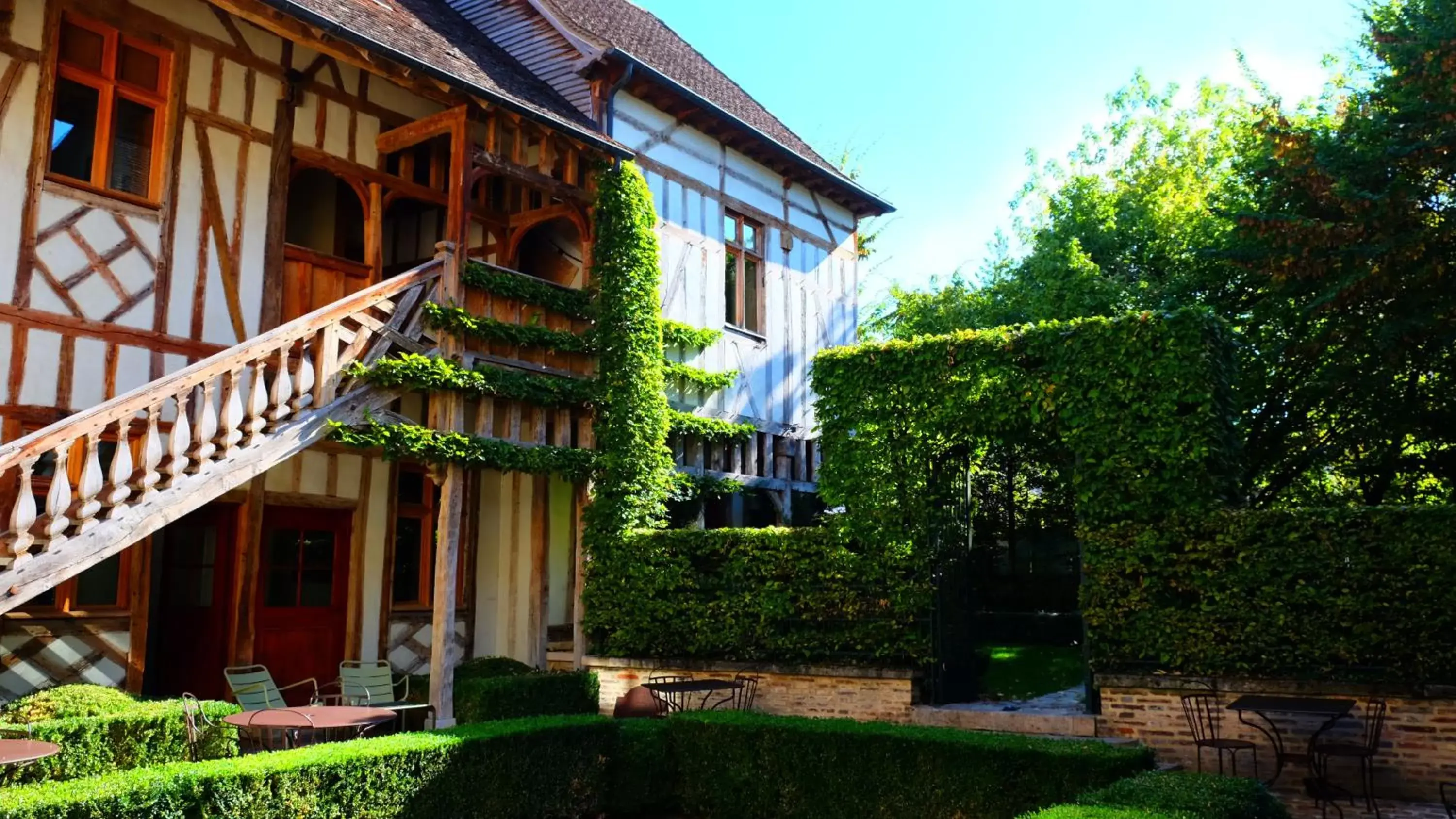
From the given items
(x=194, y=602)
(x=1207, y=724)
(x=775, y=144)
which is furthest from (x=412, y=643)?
(x=775, y=144)

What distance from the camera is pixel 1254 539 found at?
9562mm

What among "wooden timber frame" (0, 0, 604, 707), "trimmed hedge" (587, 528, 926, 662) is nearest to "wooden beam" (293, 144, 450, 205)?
"wooden timber frame" (0, 0, 604, 707)

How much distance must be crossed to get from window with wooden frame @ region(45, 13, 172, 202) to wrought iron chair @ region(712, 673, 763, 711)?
303 inches

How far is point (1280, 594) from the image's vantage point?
9352mm

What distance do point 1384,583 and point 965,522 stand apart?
172 inches

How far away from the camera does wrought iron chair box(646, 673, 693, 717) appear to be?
1141 centimetres

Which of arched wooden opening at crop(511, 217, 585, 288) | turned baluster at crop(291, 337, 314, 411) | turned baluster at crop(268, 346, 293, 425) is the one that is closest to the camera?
turned baluster at crop(268, 346, 293, 425)

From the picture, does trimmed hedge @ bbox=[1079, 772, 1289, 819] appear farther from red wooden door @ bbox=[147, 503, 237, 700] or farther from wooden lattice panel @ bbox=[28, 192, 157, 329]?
wooden lattice panel @ bbox=[28, 192, 157, 329]

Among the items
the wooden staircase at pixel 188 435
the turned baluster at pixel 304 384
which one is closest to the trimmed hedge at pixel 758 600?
the wooden staircase at pixel 188 435

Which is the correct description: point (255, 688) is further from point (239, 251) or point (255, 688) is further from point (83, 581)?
point (239, 251)

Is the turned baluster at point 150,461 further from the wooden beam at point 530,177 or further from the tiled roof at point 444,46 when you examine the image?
the wooden beam at point 530,177

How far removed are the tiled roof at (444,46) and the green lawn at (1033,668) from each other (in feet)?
27.7

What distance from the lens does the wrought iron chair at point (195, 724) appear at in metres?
7.94

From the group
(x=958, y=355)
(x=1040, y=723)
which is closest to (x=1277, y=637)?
(x=1040, y=723)
